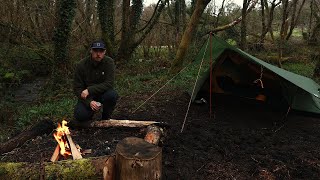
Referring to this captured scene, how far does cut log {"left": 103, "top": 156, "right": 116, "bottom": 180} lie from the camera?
3365 millimetres

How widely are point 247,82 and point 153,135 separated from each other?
3551mm

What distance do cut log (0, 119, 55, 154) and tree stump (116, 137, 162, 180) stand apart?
2.20 metres

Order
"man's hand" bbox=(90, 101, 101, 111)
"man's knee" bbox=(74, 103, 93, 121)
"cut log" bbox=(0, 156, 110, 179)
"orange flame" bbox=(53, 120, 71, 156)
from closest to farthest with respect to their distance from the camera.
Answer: "cut log" bbox=(0, 156, 110, 179), "orange flame" bbox=(53, 120, 71, 156), "man's hand" bbox=(90, 101, 101, 111), "man's knee" bbox=(74, 103, 93, 121)

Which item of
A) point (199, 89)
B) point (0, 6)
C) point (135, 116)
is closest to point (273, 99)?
point (199, 89)

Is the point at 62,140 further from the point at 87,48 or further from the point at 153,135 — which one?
the point at 87,48

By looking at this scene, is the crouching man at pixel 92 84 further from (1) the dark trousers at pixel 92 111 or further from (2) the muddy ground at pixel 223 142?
(2) the muddy ground at pixel 223 142

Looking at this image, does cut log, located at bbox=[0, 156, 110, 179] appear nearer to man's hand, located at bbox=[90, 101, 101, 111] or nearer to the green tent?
man's hand, located at bbox=[90, 101, 101, 111]

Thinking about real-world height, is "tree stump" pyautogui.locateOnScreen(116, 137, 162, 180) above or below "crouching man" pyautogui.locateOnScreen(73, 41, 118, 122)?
below

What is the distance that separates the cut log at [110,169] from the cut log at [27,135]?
207 cm

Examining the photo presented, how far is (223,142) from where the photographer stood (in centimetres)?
514

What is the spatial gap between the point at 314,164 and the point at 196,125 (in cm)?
216

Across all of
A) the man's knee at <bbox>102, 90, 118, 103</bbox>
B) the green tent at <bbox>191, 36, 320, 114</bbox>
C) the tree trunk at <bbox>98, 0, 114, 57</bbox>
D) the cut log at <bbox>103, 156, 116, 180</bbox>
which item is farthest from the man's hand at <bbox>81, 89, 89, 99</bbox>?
the tree trunk at <bbox>98, 0, 114, 57</bbox>

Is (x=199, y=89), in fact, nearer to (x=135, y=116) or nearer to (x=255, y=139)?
(x=135, y=116)

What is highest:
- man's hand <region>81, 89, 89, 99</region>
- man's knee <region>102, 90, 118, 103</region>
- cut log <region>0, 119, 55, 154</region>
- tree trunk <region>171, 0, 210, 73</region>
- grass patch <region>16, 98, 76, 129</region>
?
tree trunk <region>171, 0, 210, 73</region>
